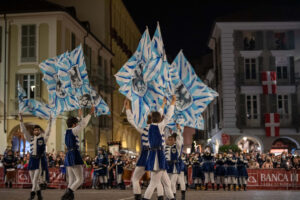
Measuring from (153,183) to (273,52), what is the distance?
34.4 m

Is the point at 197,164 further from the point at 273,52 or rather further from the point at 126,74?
the point at 273,52

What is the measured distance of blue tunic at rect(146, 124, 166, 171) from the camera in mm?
11062

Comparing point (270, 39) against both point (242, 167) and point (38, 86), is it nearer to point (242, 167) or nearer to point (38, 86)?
point (38, 86)

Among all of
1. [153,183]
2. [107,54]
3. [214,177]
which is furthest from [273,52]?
[153,183]

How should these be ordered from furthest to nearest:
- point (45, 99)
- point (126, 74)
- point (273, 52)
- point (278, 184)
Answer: point (273, 52)
point (45, 99)
point (278, 184)
point (126, 74)

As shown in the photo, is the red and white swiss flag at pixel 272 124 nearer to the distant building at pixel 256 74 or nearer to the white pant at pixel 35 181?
the distant building at pixel 256 74

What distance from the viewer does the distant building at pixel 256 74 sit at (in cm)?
4269

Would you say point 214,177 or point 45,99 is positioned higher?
point 45,99

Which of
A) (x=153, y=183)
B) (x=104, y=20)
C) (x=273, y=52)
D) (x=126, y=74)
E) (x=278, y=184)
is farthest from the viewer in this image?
(x=104, y=20)

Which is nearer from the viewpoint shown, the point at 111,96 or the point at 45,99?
the point at 45,99

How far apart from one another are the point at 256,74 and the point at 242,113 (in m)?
3.56

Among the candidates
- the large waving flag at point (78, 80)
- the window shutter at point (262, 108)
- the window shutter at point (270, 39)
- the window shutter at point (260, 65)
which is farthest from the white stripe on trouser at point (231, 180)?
the window shutter at point (270, 39)

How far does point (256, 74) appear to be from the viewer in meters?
43.3

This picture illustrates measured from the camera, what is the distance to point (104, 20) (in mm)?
49656
